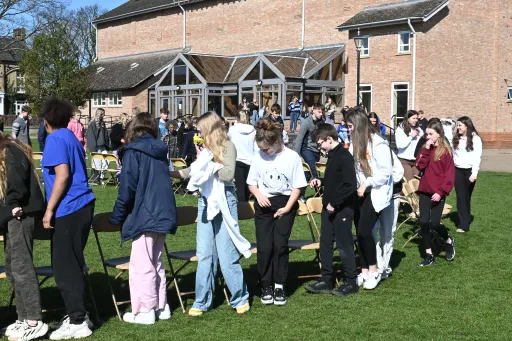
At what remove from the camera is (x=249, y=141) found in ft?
39.2

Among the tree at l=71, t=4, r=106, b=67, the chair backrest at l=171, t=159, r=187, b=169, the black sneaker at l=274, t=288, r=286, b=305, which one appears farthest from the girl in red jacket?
the tree at l=71, t=4, r=106, b=67

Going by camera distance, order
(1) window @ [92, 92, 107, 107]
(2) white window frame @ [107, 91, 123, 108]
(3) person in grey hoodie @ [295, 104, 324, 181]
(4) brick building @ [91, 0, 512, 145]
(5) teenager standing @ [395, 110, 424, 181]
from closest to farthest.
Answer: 1. (5) teenager standing @ [395, 110, 424, 181]
2. (3) person in grey hoodie @ [295, 104, 324, 181]
3. (4) brick building @ [91, 0, 512, 145]
4. (2) white window frame @ [107, 91, 123, 108]
5. (1) window @ [92, 92, 107, 107]

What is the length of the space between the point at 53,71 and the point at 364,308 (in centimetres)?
4996

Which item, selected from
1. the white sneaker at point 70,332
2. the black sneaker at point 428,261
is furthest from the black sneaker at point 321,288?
the white sneaker at point 70,332

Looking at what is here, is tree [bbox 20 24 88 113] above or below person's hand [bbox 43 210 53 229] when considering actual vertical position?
above

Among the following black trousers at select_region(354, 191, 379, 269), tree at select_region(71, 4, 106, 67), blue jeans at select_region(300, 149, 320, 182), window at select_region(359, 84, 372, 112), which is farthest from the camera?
tree at select_region(71, 4, 106, 67)

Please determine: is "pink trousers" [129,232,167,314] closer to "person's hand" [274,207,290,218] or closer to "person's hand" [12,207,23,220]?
"person's hand" [12,207,23,220]

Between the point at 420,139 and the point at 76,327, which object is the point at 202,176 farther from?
the point at 420,139

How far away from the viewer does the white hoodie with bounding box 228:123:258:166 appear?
11766 mm

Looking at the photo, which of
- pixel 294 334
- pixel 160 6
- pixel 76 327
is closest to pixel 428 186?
pixel 294 334

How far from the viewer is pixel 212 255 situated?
6.80m

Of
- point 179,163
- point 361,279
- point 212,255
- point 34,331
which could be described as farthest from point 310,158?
point 34,331

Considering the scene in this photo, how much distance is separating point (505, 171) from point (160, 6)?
33843 mm

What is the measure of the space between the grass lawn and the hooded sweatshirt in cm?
91
